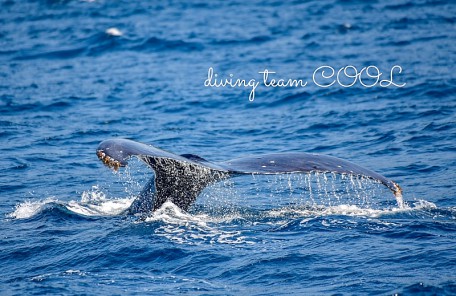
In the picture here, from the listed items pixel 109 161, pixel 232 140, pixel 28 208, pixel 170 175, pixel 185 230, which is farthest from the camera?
pixel 232 140

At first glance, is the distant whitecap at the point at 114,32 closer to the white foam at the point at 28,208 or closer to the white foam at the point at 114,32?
the white foam at the point at 114,32

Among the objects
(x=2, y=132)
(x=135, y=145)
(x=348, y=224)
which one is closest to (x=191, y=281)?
(x=135, y=145)

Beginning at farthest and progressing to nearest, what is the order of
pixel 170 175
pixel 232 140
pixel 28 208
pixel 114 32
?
pixel 114 32, pixel 232 140, pixel 28 208, pixel 170 175

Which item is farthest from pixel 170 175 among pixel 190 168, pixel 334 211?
pixel 334 211

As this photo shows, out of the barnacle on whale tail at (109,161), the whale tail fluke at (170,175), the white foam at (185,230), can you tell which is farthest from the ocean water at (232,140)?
the barnacle on whale tail at (109,161)

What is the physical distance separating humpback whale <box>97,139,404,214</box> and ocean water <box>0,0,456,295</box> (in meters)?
0.31

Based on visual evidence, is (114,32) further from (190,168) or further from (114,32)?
(190,168)

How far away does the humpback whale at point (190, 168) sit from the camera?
22.6 feet

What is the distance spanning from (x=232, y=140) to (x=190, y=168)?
269 inches

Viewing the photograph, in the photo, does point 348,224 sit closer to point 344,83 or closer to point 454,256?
point 454,256

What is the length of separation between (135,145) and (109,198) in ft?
13.4

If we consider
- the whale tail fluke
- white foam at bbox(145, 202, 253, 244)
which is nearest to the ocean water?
white foam at bbox(145, 202, 253, 244)

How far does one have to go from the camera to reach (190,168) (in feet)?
26.9

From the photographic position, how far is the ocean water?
7.96 meters
